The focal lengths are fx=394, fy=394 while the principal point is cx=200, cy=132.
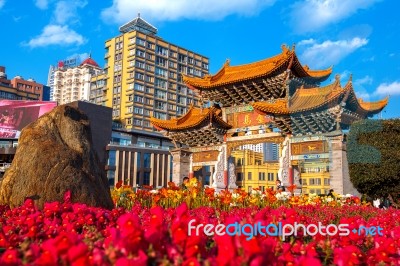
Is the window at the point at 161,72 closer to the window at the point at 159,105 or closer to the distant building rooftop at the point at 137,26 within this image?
the window at the point at 159,105

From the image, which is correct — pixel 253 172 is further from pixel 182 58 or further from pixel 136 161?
pixel 182 58

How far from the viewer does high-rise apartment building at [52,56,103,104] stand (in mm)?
107312

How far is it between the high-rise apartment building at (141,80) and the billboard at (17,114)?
13.2 meters

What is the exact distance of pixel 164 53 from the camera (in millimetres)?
71562

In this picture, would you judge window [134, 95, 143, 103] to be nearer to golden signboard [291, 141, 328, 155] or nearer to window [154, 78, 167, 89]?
window [154, 78, 167, 89]

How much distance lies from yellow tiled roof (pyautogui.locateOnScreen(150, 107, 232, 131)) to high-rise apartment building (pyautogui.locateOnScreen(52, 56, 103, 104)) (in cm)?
8277

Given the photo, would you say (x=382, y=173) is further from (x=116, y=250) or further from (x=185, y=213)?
(x=116, y=250)

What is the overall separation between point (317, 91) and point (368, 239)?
18.6 meters

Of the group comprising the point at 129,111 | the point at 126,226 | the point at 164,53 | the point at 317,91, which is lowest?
the point at 126,226

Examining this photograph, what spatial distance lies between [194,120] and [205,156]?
2537 mm

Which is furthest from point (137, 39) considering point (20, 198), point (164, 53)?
point (20, 198)

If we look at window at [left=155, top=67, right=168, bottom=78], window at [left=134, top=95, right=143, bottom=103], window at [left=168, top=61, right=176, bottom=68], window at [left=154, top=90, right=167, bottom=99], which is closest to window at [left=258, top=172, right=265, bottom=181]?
window at [left=134, top=95, right=143, bottom=103]

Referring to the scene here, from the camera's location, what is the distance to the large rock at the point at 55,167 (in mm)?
6727

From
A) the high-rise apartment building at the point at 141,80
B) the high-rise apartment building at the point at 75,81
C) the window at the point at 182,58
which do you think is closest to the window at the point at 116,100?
the high-rise apartment building at the point at 141,80
